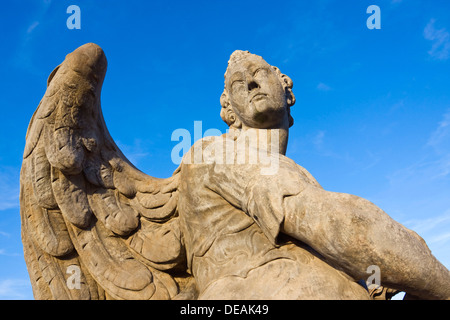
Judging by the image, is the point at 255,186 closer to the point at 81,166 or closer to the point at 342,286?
the point at 342,286

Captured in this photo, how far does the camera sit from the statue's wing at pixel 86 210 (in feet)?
12.4

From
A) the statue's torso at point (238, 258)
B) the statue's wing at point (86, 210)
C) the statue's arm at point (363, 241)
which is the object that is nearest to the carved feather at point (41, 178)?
the statue's wing at point (86, 210)

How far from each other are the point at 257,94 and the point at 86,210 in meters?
1.81

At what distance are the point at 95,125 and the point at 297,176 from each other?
193 cm

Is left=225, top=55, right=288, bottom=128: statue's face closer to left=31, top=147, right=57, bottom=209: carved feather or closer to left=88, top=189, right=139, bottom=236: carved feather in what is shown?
left=88, top=189, right=139, bottom=236: carved feather

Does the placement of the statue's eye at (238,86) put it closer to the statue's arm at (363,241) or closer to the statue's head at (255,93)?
the statue's head at (255,93)

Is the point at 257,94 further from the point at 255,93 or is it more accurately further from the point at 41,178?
the point at 41,178

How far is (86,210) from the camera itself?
3.96m

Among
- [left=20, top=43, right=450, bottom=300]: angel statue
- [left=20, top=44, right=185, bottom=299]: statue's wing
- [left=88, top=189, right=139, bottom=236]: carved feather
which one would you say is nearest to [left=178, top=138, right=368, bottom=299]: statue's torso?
[left=20, top=43, right=450, bottom=300]: angel statue

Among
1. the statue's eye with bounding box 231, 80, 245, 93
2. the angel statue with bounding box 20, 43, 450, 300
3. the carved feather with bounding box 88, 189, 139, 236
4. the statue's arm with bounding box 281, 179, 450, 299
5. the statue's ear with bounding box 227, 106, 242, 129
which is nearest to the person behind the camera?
the statue's arm with bounding box 281, 179, 450, 299

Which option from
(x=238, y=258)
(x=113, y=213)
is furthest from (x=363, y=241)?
(x=113, y=213)

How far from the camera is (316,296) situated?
300 cm

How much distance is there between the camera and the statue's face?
4008 mm
